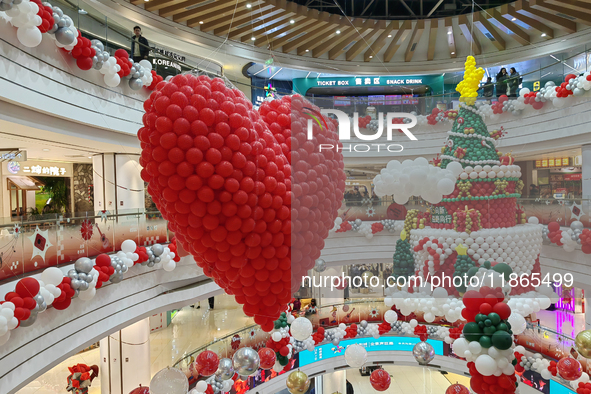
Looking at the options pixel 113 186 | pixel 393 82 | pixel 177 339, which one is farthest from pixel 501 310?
pixel 177 339

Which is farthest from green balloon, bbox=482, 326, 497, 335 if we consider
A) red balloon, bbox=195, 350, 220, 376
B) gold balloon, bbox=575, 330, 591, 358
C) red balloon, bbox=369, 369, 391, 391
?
red balloon, bbox=195, 350, 220, 376

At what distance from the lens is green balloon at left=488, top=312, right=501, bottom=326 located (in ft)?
3.46

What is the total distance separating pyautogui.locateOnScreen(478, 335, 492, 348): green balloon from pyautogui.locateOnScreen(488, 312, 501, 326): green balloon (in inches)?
2.0

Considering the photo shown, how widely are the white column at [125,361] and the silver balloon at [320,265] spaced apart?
7.50 m

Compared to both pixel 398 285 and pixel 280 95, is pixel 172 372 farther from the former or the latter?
pixel 280 95

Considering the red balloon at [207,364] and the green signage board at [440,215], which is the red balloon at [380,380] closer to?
the red balloon at [207,364]

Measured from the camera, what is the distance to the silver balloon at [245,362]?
2.97 metres

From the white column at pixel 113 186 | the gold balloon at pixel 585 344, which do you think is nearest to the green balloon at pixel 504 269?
the gold balloon at pixel 585 344

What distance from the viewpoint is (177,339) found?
403 inches

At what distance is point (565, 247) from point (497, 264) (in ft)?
0.71

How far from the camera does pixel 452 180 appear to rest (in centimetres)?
108

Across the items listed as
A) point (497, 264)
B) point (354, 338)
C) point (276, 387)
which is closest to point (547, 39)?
point (354, 338)

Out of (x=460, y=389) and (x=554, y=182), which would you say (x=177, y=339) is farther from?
(x=554, y=182)

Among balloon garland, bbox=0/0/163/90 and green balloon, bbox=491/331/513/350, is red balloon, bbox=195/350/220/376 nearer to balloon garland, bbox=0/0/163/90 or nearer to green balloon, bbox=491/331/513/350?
balloon garland, bbox=0/0/163/90
